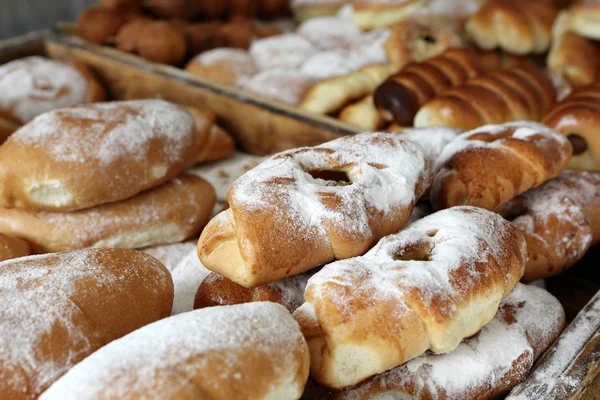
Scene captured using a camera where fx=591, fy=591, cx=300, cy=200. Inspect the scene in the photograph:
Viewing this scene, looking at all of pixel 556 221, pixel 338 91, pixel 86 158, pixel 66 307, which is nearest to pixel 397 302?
pixel 66 307

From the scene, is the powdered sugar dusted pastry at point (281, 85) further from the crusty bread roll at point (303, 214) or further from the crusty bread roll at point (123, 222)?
the crusty bread roll at point (303, 214)

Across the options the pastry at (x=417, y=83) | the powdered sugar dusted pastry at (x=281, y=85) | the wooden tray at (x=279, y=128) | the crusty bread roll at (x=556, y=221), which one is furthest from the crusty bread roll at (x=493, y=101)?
the powdered sugar dusted pastry at (x=281, y=85)

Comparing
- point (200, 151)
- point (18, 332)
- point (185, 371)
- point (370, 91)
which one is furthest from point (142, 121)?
point (370, 91)

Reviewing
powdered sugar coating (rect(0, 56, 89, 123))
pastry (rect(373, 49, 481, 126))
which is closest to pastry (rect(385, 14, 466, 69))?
pastry (rect(373, 49, 481, 126))

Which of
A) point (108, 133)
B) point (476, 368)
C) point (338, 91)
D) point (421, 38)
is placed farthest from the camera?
point (421, 38)

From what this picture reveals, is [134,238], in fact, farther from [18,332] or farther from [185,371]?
[185,371]

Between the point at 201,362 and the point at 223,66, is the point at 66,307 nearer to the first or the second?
the point at 201,362
